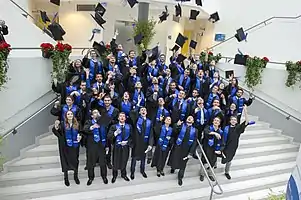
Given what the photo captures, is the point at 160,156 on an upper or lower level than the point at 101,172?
upper

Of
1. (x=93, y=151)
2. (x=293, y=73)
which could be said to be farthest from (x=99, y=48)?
(x=293, y=73)

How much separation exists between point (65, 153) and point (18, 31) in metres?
3.11

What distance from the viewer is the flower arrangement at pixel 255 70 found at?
29.2ft

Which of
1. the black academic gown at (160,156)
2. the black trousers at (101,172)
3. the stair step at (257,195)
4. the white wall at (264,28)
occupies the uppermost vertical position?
the white wall at (264,28)

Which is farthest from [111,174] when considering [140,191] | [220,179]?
[220,179]

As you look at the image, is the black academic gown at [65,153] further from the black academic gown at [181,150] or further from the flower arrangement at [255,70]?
the flower arrangement at [255,70]

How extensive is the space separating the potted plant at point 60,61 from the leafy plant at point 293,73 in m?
5.72

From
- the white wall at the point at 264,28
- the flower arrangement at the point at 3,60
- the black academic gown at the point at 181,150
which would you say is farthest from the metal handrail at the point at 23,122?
the white wall at the point at 264,28

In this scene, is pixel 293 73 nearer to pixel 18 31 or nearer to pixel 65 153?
pixel 65 153

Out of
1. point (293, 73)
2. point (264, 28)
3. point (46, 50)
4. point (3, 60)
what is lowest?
point (293, 73)

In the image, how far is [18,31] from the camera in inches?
263

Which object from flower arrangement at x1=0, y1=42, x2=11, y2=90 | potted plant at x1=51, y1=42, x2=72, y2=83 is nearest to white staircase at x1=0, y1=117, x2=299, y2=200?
potted plant at x1=51, y1=42, x2=72, y2=83

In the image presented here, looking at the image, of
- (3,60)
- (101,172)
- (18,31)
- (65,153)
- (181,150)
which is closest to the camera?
(3,60)

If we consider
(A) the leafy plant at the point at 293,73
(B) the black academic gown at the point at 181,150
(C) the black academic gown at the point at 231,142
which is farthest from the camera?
(A) the leafy plant at the point at 293,73
